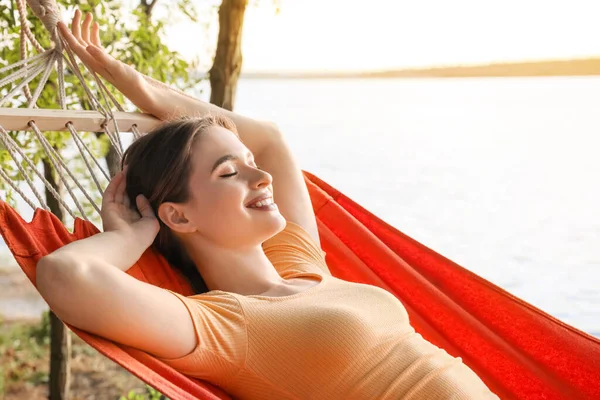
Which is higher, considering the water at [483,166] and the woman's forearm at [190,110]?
the woman's forearm at [190,110]

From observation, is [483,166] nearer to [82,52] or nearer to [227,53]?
[227,53]

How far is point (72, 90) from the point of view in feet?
10.8

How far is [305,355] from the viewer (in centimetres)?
135

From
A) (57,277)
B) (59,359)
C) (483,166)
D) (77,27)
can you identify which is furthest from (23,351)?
(483,166)

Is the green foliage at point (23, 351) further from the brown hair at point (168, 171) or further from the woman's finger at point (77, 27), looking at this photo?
the brown hair at point (168, 171)

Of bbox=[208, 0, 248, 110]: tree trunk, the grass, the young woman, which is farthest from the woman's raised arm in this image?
the grass

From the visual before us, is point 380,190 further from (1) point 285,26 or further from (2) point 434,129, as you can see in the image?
(2) point 434,129

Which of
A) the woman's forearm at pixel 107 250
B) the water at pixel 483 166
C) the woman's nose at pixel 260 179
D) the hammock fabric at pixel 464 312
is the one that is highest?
the woman's nose at pixel 260 179

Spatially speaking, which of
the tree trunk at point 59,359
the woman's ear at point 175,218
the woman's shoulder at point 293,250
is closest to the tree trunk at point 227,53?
the tree trunk at point 59,359

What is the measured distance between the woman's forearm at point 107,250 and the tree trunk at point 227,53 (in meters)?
2.10

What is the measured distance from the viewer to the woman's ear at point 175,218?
4.92 ft

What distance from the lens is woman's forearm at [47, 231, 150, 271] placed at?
1231 mm

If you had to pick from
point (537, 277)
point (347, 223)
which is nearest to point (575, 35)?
point (537, 277)

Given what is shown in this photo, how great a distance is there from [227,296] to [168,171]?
0.28m
